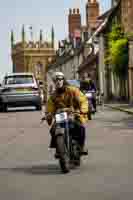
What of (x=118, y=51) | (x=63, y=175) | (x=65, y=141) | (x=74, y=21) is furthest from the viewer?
(x=74, y=21)

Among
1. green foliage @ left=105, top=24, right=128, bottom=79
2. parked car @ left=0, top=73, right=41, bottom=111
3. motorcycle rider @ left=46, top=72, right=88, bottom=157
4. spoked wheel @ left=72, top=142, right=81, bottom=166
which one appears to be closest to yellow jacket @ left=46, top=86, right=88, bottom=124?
motorcycle rider @ left=46, top=72, right=88, bottom=157

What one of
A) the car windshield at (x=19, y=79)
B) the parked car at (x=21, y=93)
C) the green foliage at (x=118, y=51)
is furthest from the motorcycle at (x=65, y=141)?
the green foliage at (x=118, y=51)

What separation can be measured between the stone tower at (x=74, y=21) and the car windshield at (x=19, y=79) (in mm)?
76411

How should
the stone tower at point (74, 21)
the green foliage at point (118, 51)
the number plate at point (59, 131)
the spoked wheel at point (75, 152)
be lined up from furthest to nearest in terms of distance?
1. the stone tower at point (74, 21)
2. the green foliage at point (118, 51)
3. the spoked wheel at point (75, 152)
4. the number plate at point (59, 131)

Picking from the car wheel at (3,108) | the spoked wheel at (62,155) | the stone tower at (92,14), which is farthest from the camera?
the stone tower at (92,14)

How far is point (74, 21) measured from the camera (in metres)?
120

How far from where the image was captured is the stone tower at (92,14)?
101750 millimetres

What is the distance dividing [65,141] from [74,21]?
352 ft

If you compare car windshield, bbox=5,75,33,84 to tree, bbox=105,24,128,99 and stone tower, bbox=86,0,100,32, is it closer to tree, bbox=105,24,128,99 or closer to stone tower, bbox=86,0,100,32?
tree, bbox=105,24,128,99

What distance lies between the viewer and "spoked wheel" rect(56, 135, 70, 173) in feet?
40.7

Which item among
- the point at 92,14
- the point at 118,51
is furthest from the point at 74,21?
the point at 118,51

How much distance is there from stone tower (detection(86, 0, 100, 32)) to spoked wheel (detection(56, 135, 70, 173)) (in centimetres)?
8922

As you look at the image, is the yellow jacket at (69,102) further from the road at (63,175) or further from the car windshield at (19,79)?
the car windshield at (19,79)

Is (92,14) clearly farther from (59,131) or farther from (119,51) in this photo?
(59,131)
